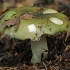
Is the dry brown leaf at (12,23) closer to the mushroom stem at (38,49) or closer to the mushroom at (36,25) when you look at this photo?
the mushroom at (36,25)

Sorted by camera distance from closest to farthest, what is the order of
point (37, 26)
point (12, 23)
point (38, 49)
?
point (37, 26) → point (12, 23) → point (38, 49)

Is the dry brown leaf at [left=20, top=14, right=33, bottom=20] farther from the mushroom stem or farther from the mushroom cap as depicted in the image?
the mushroom stem

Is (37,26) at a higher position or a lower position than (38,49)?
higher

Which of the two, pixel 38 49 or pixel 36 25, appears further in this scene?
pixel 38 49

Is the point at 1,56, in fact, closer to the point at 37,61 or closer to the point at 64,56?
the point at 37,61

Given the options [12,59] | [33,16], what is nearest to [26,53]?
[12,59]

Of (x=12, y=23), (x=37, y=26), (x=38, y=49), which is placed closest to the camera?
(x=37, y=26)

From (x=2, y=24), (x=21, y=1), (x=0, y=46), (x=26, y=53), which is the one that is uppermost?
(x=2, y=24)

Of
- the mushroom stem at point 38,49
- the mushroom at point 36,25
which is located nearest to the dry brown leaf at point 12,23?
the mushroom at point 36,25

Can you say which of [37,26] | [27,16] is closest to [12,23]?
[27,16]

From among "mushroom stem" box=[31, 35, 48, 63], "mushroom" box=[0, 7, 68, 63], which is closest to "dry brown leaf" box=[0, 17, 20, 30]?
"mushroom" box=[0, 7, 68, 63]

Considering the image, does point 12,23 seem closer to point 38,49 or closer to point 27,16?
point 27,16
